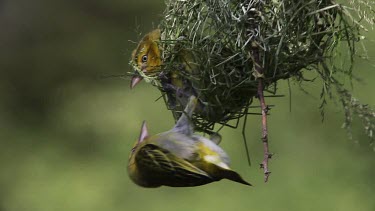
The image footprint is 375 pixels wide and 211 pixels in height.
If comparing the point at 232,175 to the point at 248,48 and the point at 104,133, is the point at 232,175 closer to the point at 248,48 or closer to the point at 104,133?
the point at 248,48

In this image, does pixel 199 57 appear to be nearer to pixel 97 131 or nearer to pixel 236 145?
pixel 236 145

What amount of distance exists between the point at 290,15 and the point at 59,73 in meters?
1.94

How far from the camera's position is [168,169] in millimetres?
1437

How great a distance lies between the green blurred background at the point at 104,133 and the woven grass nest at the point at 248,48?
3.56 feet

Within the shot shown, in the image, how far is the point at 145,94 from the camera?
113 inches

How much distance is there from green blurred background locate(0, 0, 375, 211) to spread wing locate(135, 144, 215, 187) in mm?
1156

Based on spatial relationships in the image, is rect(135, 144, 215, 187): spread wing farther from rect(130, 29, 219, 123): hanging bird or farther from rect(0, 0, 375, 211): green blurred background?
rect(0, 0, 375, 211): green blurred background

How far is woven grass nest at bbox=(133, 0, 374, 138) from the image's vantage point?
1373 mm

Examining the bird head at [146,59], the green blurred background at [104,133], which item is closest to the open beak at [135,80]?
the bird head at [146,59]

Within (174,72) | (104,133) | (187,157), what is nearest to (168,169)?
(187,157)

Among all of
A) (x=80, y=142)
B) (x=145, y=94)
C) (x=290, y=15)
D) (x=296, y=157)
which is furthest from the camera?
(x=80, y=142)

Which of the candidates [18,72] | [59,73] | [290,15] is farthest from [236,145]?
[290,15]

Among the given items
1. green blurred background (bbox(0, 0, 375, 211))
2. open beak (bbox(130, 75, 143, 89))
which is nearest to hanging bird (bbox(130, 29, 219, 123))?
open beak (bbox(130, 75, 143, 89))

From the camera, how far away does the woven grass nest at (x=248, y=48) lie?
54.1 inches
